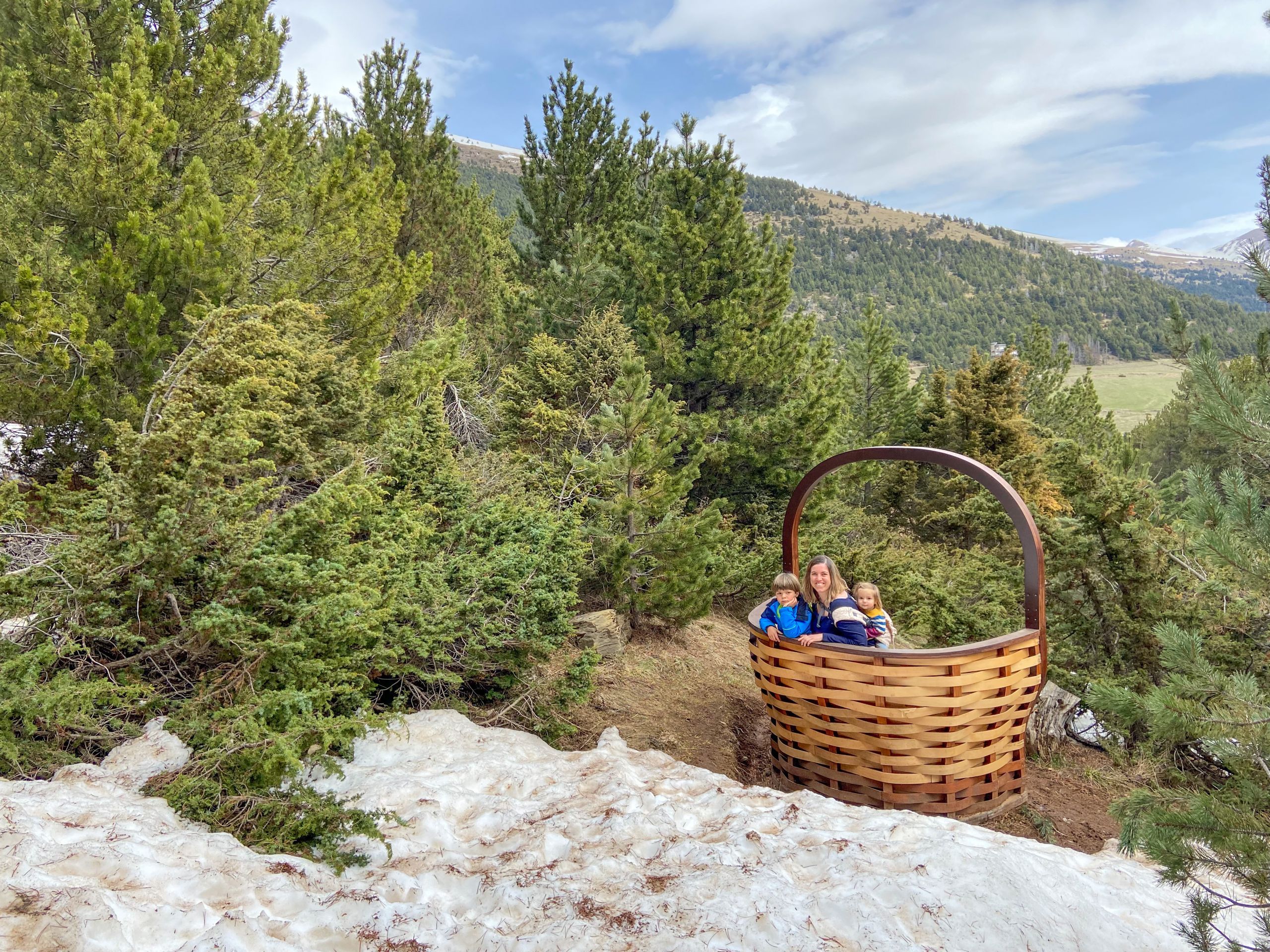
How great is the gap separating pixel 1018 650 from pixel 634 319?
7.88 m

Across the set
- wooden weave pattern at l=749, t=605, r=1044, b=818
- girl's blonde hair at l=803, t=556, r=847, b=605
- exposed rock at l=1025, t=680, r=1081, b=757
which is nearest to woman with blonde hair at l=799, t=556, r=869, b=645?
girl's blonde hair at l=803, t=556, r=847, b=605

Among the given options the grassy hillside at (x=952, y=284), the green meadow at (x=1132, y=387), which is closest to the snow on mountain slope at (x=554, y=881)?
the green meadow at (x=1132, y=387)

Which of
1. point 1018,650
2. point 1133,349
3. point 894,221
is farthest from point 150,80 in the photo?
point 894,221

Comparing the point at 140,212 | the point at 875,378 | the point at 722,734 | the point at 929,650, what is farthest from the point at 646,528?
the point at 875,378

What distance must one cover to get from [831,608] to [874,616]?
408 mm

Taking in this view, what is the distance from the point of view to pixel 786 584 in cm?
409

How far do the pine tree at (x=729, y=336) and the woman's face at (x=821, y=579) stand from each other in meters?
4.93

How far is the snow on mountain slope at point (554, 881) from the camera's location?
5.84 ft

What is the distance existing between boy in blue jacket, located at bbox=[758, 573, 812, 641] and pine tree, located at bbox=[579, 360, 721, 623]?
1.95m

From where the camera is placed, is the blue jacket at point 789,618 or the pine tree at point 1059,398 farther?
the pine tree at point 1059,398

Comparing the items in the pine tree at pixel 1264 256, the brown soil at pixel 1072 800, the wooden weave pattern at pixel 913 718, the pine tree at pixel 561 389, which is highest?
A: the pine tree at pixel 1264 256

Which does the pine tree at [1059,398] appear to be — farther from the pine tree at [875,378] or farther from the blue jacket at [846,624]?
the blue jacket at [846,624]

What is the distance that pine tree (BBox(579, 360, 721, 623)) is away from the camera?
602 centimetres

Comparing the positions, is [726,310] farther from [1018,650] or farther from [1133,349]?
[1133,349]
